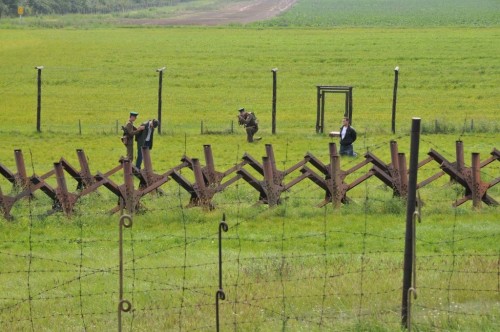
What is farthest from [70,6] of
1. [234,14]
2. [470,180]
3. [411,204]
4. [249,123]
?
[411,204]

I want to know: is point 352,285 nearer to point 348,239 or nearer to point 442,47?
point 348,239

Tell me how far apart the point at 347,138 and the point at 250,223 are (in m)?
7.93

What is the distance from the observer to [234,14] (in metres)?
112

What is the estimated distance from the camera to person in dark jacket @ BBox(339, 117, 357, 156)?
995 inches

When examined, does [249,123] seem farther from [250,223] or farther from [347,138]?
[250,223]

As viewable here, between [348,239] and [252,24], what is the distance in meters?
76.5

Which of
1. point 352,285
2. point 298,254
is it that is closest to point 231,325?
point 352,285

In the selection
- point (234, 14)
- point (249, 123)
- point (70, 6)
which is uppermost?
point (70, 6)

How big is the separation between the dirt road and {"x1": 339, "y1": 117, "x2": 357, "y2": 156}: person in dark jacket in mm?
69787

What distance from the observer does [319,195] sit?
794 inches

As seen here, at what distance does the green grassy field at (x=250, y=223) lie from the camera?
11.8 meters

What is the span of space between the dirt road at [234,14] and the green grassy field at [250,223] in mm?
41576

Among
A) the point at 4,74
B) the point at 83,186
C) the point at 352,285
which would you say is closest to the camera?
the point at 352,285

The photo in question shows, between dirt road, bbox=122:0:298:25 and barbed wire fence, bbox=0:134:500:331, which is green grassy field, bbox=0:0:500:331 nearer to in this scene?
barbed wire fence, bbox=0:134:500:331
